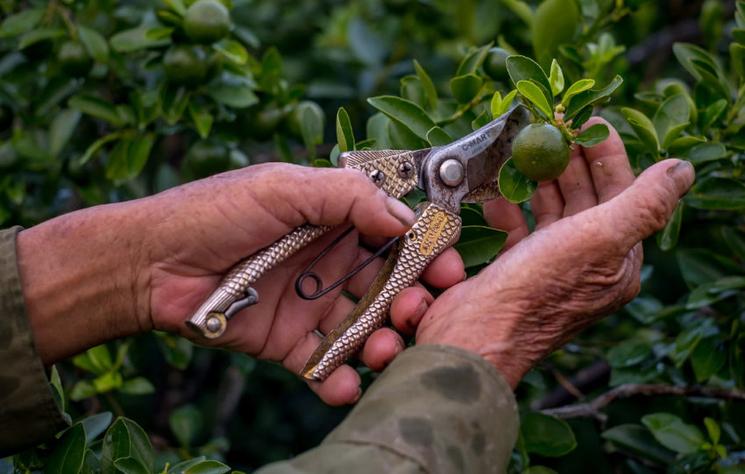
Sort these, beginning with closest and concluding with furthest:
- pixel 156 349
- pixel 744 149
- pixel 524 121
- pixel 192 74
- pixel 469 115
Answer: pixel 524 121, pixel 744 149, pixel 469 115, pixel 192 74, pixel 156 349

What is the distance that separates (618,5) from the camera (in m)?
2.12

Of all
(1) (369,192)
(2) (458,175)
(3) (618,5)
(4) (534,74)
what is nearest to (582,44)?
(3) (618,5)

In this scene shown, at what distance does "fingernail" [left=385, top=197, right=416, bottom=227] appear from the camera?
5.20 feet

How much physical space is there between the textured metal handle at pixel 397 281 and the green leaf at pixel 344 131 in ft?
0.64

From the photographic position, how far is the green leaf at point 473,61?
1.92 m

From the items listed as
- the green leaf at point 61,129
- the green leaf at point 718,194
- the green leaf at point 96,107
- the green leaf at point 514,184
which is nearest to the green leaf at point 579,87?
the green leaf at point 514,184

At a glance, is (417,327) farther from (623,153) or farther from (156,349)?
(156,349)

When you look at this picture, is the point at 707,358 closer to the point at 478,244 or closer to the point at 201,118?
the point at 478,244

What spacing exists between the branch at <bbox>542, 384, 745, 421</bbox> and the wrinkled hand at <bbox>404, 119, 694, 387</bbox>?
0.45 m

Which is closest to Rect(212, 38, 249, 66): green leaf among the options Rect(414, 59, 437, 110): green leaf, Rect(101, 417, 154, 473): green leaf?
Rect(414, 59, 437, 110): green leaf

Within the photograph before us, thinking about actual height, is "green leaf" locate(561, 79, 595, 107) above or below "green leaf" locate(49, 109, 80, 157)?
above

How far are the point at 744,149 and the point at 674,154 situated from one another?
0.46ft

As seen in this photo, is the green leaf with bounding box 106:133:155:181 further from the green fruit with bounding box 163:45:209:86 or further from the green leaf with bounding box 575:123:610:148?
the green leaf with bounding box 575:123:610:148

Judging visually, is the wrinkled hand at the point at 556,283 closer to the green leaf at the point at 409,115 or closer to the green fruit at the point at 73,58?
the green leaf at the point at 409,115
